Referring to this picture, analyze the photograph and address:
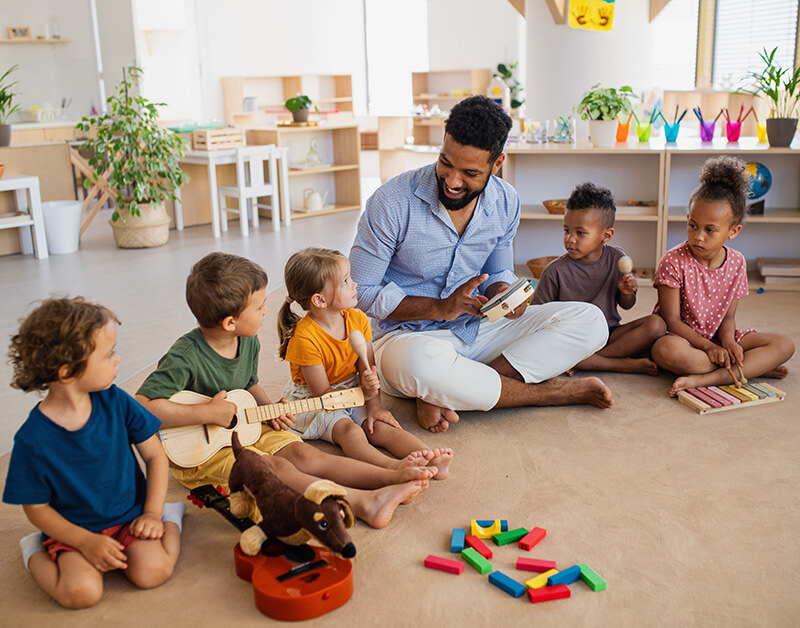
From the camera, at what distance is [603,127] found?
3770 millimetres

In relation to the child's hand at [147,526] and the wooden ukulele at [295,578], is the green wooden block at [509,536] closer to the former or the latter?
the wooden ukulele at [295,578]

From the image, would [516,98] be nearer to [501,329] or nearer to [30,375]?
[501,329]

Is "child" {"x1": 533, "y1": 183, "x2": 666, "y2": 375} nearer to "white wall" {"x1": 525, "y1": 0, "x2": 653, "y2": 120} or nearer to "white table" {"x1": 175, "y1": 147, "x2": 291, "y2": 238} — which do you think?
"white wall" {"x1": 525, "y1": 0, "x2": 653, "y2": 120}

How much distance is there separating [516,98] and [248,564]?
24.0ft

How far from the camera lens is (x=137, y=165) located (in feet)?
16.7

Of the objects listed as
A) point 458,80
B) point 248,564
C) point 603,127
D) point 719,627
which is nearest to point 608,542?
point 719,627

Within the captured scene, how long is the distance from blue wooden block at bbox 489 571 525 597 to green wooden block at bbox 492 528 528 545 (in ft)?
0.39

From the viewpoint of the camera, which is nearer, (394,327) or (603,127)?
(394,327)

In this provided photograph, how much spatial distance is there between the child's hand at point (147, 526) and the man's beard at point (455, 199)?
1.16 m

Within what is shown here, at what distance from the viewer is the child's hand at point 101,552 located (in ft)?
4.81

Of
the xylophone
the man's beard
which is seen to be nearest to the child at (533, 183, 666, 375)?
the xylophone

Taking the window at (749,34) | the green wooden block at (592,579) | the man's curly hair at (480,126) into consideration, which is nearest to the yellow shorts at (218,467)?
the green wooden block at (592,579)

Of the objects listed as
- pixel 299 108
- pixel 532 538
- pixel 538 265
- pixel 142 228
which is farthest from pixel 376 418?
pixel 299 108

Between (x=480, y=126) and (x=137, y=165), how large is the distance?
12.1ft
